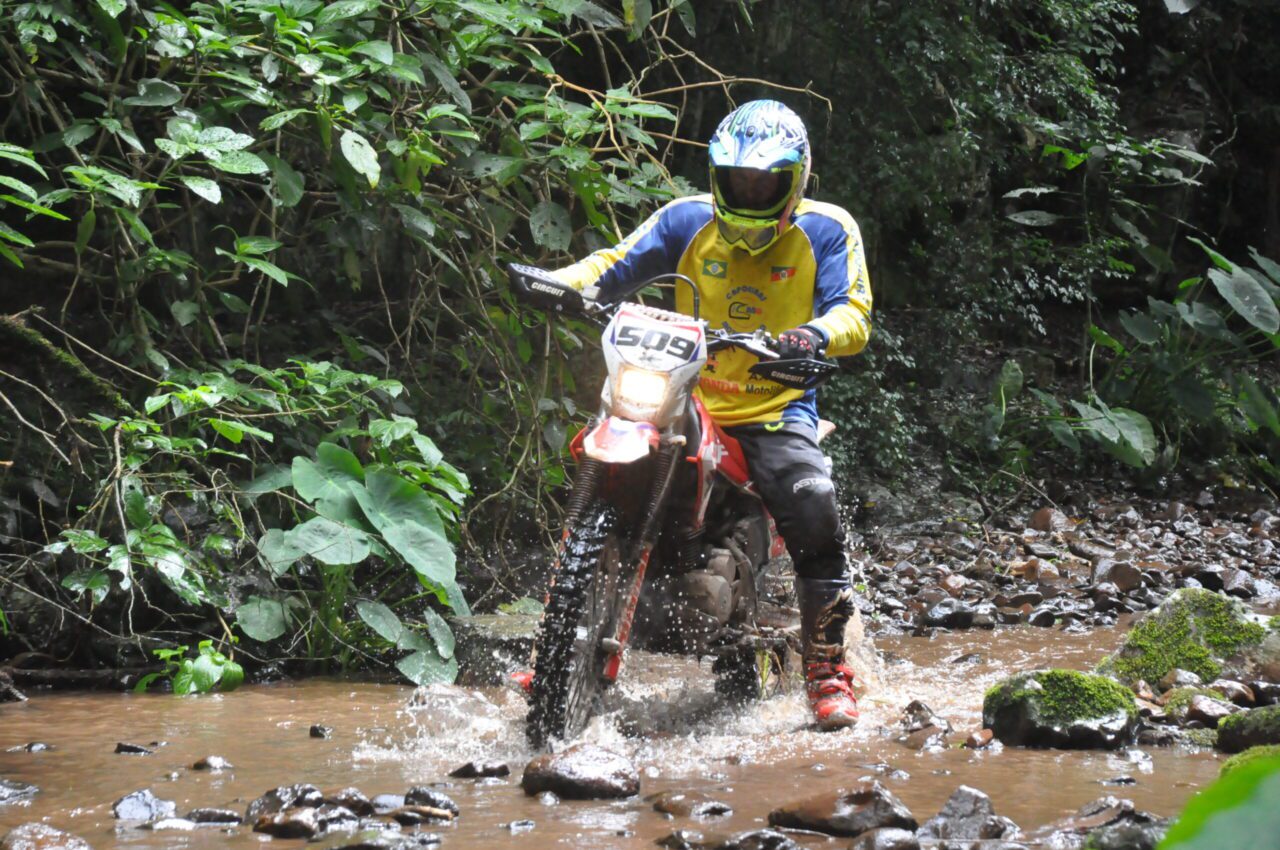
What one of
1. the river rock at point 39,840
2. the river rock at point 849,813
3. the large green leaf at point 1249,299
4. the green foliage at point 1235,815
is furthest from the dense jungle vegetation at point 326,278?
the green foliage at point 1235,815

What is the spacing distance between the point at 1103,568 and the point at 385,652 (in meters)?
4.11

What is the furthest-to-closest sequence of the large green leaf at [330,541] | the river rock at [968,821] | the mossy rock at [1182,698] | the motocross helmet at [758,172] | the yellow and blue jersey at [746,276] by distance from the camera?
the large green leaf at [330,541] → the yellow and blue jersey at [746,276] → the motocross helmet at [758,172] → the mossy rock at [1182,698] → the river rock at [968,821]

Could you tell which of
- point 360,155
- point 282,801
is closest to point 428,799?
point 282,801

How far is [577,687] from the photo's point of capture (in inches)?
131

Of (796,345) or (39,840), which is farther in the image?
(796,345)

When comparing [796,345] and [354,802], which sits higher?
[796,345]

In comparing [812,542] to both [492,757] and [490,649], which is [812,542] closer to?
[492,757]

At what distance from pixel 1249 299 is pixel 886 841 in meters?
8.89

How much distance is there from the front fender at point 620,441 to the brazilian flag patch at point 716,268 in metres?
0.87

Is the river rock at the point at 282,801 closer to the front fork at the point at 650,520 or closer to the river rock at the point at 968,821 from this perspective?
the front fork at the point at 650,520

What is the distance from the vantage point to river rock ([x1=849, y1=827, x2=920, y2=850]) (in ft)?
7.57

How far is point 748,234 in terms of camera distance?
3984 mm

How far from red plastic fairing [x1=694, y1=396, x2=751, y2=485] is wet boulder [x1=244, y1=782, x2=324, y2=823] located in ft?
4.75

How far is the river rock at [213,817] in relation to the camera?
2.61 meters
